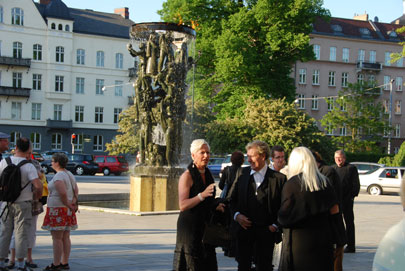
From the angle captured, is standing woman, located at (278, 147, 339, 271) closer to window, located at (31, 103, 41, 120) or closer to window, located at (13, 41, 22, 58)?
window, located at (13, 41, 22, 58)

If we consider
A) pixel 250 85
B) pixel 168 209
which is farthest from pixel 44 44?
pixel 168 209

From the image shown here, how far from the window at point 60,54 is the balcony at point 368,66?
37.5 meters

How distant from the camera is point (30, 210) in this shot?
27.8 feet

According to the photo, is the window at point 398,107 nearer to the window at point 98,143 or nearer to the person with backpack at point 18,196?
the window at point 98,143

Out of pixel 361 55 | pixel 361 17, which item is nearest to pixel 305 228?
pixel 361 55

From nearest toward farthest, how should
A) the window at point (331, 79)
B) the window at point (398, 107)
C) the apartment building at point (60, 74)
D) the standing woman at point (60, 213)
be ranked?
1. the standing woman at point (60, 213)
2. the apartment building at point (60, 74)
3. the window at point (331, 79)
4. the window at point (398, 107)

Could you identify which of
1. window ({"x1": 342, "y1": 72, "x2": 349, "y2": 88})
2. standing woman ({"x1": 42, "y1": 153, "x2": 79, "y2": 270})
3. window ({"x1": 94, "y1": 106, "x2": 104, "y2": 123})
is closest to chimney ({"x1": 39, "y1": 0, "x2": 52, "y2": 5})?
window ({"x1": 94, "y1": 106, "x2": 104, "y2": 123})

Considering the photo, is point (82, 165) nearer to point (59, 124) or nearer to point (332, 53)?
point (59, 124)

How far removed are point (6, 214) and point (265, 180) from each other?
366 cm

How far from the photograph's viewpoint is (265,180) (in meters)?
6.93

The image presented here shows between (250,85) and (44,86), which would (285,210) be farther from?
(44,86)

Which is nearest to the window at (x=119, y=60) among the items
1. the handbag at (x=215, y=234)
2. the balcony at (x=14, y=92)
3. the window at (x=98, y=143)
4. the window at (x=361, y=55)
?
the window at (x=98, y=143)

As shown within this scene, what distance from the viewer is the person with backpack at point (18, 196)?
8.29 m

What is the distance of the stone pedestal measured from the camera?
1712 centimetres
